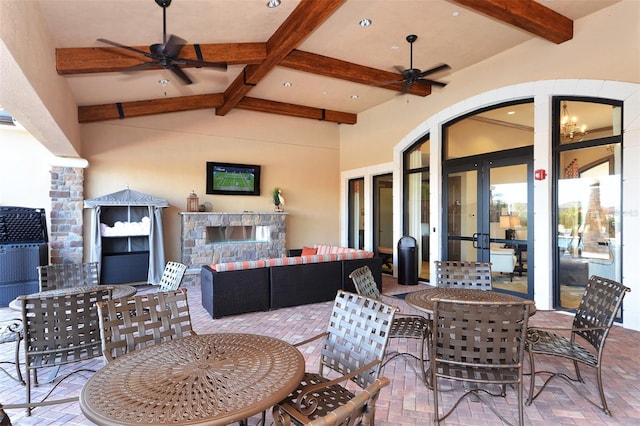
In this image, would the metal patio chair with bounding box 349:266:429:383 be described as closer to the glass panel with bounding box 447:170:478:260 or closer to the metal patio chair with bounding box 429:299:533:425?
the metal patio chair with bounding box 429:299:533:425

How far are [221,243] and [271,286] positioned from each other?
9.76 ft

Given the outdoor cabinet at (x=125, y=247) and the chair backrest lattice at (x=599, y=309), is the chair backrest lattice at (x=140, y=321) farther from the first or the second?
the outdoor cabinet at (x=125, y=247)

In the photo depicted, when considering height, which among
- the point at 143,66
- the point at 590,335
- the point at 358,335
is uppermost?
the point at 143,66

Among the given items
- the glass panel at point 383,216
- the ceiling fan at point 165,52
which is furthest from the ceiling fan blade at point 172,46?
the glass panel at point 383,216

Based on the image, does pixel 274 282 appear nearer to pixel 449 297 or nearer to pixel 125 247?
pixel 449 297

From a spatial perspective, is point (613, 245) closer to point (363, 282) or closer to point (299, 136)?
point (363, 282)

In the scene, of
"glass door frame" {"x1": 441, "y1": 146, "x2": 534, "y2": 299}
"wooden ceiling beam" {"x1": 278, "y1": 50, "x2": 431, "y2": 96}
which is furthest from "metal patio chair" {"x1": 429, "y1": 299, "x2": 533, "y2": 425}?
"wooden ceiling beam" {"x1": 278, "y1": 50, "x2": 431, "y2": 96}

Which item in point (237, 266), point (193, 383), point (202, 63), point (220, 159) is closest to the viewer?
point (193, 383)

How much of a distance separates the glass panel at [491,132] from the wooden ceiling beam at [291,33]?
354cm

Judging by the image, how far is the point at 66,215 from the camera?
6273 millimetres

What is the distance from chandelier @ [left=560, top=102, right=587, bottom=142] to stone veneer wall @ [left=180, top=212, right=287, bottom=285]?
18.5 feet

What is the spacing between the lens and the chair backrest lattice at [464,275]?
3.63 metres

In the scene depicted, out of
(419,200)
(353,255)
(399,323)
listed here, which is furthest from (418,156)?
(399,323)

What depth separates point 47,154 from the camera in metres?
6.49
